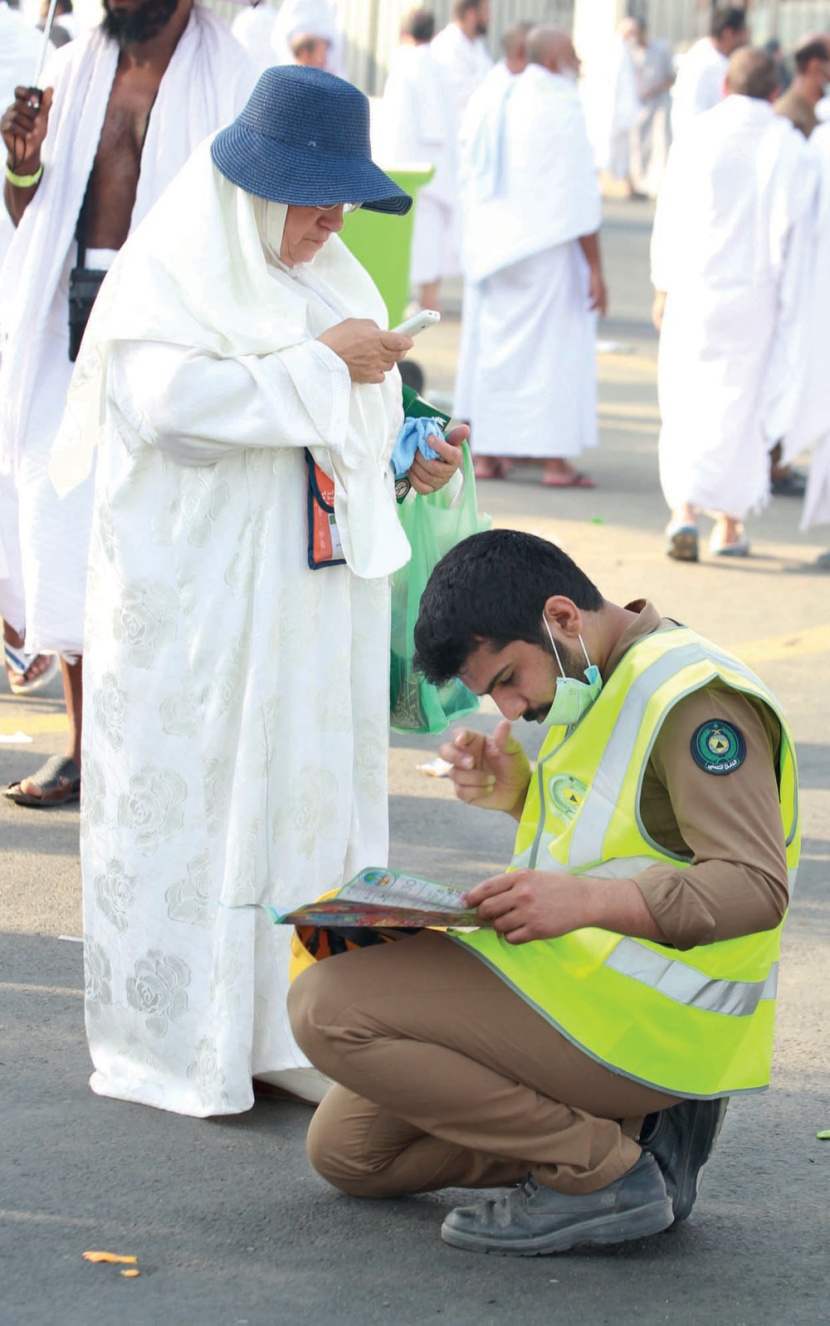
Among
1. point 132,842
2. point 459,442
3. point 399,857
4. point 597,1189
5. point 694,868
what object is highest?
point 459,442

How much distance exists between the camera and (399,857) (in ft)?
16.3

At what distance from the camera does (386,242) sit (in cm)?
648

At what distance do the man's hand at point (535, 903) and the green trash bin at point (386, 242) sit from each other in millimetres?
3496

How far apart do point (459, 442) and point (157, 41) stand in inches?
65.3

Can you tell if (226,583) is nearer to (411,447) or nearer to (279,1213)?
(411,447)

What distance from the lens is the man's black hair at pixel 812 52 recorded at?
8688 millimetres

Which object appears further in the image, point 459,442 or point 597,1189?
point 459,442

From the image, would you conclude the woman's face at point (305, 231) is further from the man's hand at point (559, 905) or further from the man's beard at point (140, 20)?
the man's beard at point (140, 20)

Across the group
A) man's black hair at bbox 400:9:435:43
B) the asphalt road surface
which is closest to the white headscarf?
the asphalt road surface

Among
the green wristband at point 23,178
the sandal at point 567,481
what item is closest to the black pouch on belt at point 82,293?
the green wristband at point 23,178

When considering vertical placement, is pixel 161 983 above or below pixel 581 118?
below

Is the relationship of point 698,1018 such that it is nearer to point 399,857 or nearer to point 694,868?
point 694,868

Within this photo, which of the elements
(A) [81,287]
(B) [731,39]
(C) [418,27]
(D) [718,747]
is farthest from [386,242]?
(C) [418,27]

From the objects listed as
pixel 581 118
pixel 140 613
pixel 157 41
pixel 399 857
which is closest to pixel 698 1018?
pixel 140 613
